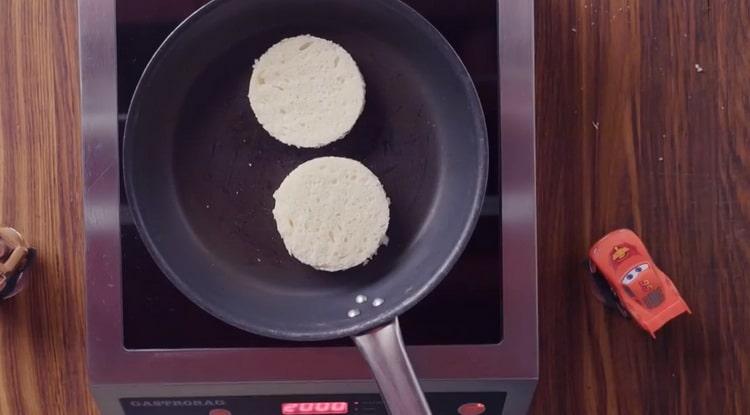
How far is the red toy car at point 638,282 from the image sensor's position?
727mm

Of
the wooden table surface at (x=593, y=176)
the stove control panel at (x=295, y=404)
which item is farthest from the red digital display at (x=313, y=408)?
the wooden table surface at (x=593, y=176)

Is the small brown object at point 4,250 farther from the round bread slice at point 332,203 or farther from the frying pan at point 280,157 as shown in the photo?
the round bread slice at point 332,203

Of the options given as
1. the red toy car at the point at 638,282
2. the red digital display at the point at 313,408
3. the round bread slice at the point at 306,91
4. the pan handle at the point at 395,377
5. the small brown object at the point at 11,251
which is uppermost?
the round bread slice at the point at 306,91

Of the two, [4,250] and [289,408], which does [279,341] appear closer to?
[289,408]

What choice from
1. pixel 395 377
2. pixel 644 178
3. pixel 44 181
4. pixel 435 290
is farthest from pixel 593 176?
pixel 44 181

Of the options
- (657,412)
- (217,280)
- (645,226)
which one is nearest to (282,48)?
(217,280)

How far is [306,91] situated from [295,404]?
307mm

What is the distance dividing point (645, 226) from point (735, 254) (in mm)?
99

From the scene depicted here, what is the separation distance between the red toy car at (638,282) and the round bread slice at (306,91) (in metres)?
0.28

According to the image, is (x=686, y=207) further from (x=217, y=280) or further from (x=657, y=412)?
(x=217, y=280)

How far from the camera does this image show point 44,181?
2.55 feet

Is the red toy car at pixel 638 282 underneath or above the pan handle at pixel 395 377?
above

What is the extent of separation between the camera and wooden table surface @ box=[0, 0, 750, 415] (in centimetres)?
77

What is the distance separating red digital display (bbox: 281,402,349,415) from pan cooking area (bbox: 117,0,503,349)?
65mm
